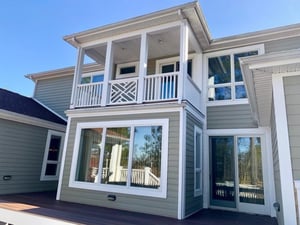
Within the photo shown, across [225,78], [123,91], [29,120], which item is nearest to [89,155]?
[123,91]

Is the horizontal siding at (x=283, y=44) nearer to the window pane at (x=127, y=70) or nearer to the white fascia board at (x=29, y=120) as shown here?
the window pane at (x=127, y=70)

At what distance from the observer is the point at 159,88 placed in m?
6.12

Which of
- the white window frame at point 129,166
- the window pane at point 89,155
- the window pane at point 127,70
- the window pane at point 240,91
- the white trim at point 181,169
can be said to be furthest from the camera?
the window pane at point 127,70

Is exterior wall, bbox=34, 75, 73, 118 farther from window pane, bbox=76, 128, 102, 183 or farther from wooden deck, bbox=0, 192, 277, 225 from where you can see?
wooden deck, bbox=0, 192, 277, 225

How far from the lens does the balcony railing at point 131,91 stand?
20.1 feet

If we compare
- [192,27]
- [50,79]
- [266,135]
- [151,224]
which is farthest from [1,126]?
[266,135]

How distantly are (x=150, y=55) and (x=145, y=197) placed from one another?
5.09 metres

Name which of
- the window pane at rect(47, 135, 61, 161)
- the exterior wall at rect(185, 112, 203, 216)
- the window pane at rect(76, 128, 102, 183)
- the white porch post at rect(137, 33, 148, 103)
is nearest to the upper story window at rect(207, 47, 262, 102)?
the exterior wall at rect(185, 112, 203, 216)

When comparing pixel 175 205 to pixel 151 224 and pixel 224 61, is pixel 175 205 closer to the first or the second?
pixel 151 224

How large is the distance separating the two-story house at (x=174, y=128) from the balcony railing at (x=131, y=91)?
33 mm

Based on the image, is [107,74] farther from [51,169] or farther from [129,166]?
[51,169]

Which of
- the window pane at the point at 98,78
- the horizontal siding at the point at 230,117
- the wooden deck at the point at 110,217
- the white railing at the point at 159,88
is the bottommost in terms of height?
the wooden deck at the point at 110,217

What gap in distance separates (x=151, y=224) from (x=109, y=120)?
10.4ft

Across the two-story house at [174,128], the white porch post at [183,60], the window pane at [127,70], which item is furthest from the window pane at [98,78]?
the white porch post at [183,60]
